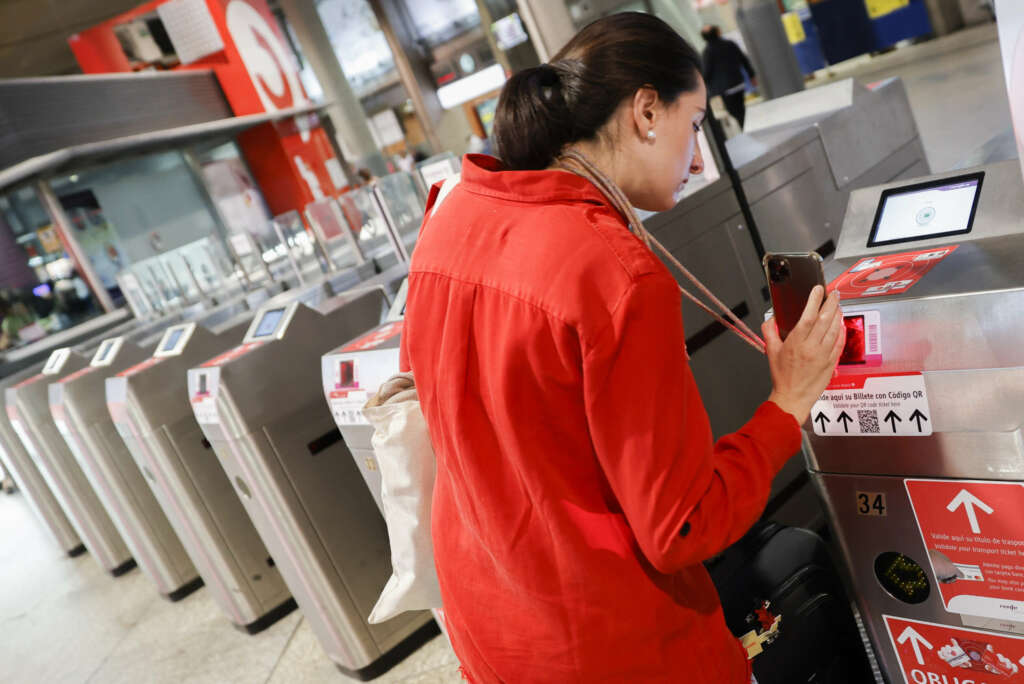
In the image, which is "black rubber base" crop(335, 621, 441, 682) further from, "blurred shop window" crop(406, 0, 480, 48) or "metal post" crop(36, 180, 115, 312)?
"blurred shop window" crop(406, 0, 480, 48)

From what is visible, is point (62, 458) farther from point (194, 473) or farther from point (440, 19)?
point (440, 19)

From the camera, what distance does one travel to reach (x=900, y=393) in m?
1.28

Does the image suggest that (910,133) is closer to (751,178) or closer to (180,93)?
(751,178)

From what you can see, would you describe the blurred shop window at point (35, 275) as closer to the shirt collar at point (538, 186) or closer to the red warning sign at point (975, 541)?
the shirt collar at point (538, 186)

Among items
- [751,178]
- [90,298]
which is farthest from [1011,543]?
[90,298]

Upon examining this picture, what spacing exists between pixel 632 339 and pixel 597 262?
94 millimetres

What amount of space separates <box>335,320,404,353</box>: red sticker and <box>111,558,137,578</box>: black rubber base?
11.9 feet

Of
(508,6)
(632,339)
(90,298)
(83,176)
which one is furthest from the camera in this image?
(508,6)

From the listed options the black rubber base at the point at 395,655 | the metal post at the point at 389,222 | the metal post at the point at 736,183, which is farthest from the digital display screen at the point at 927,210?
the metal post at the point at 389,222

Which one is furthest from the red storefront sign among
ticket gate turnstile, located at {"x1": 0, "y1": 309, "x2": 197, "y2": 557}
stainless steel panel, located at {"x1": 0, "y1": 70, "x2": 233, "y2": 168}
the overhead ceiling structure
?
ticket gate turnstile, located at {"x1": 0, "y1": 309, "x2": 197, "y2": 557}

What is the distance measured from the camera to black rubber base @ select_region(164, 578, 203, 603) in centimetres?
450

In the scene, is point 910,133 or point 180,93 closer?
point 910,133

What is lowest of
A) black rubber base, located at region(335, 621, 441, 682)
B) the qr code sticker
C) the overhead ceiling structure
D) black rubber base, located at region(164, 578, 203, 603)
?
black rubber base, located at region(335, 621, 441, 682)

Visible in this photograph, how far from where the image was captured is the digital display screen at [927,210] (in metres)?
1.42
